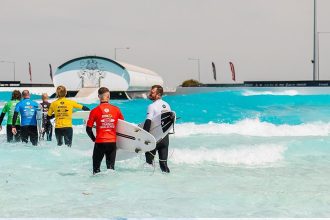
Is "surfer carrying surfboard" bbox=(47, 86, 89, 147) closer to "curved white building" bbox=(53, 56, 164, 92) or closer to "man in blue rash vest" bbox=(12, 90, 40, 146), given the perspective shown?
"man in blue rash vest" bbox=(12, 90, 40, 146)

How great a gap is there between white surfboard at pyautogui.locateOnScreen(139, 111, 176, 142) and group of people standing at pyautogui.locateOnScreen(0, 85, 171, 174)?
102mm

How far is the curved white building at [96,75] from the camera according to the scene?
60781 millimetres

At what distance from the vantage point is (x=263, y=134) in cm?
2408

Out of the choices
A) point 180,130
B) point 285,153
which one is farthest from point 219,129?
point 285,153

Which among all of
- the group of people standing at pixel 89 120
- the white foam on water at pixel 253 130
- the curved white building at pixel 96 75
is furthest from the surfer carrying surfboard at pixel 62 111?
the curved white building at pixel 96 75

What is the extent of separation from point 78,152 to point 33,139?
3.94 ft

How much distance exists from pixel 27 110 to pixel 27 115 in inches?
4.9

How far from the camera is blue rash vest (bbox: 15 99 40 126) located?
1330 centimetres

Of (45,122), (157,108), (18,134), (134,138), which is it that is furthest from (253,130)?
(157,108)

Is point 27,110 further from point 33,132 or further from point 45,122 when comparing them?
point 45,122

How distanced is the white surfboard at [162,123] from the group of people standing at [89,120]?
0.33 ft

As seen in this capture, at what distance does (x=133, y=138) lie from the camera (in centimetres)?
945

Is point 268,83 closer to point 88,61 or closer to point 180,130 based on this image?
point 88,61

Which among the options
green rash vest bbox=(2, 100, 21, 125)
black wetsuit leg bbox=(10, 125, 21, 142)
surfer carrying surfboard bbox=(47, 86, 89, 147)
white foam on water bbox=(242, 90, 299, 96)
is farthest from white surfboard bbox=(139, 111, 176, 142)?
white foam on water bbox=(242, 90, 299, 96)
